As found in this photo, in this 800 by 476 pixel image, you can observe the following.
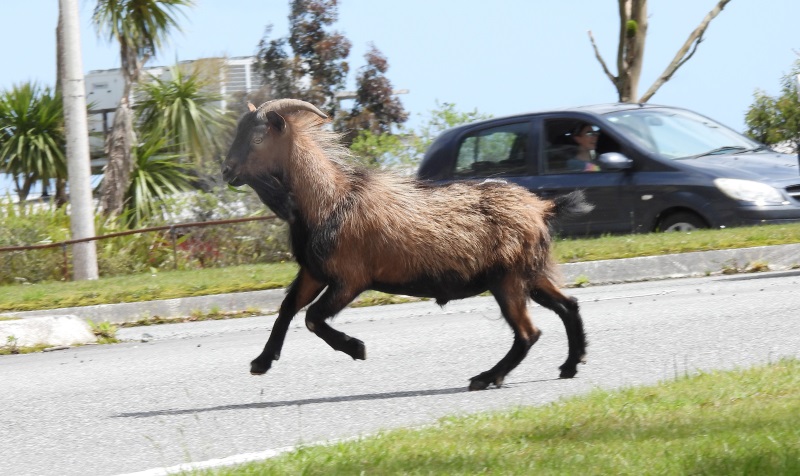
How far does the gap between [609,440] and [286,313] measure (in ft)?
7.85

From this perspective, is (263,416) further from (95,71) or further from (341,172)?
(95,71)

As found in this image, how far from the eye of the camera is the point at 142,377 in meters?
7.88

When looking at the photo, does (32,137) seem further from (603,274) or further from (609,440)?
(609,440)

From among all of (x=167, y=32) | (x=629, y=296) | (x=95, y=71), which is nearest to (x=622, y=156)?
(x=629, y=296)

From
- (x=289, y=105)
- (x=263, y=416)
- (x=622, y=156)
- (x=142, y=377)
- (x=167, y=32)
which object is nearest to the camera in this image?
(x=263, y=416)

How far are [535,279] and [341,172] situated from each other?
1.17 m

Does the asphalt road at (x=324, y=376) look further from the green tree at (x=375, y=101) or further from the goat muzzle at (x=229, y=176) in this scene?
the green tree at (x=375, y=101)

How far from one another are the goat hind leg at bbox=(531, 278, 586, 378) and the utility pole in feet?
33.0

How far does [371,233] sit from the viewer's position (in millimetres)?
6656

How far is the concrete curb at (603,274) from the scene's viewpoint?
1214 centimetres

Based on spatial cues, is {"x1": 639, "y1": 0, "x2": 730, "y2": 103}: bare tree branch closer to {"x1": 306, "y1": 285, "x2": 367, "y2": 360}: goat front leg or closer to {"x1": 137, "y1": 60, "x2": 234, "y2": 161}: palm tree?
{"x1": 137, "y1": 60, "x2": 234, "y2": 161}: palm tree

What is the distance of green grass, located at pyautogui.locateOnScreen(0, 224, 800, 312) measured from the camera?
12445 millimetres

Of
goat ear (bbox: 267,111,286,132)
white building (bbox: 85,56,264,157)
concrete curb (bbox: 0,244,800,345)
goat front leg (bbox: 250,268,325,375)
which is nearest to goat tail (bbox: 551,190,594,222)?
goat front leg (bbox: 250,268,325,375)

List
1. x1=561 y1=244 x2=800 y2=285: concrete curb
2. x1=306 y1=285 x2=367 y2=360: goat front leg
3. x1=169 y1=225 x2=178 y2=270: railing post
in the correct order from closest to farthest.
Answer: x1=306 y1=285 x2=367 y2=360: goat front leg → x1=561 y1=244 x2=800 y2=285: concrete curb → x1=169 y1=225 x2=178 y2=270: railing post
